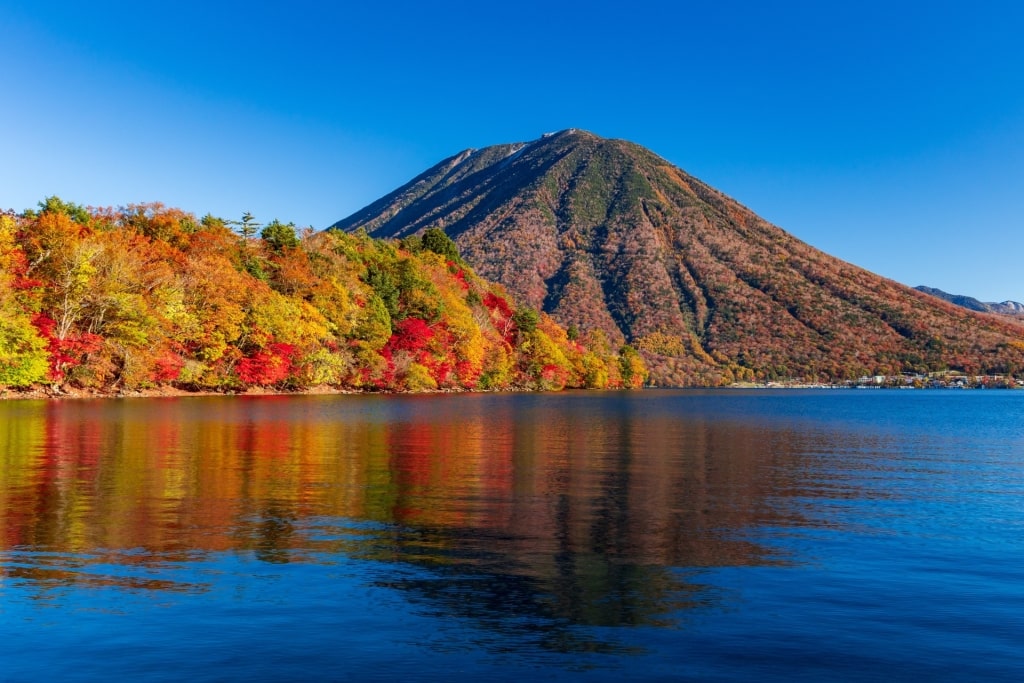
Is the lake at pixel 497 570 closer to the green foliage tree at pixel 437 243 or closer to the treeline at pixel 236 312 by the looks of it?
the treeline at pixel 236 312

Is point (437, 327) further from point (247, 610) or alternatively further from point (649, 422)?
point (247, 610)

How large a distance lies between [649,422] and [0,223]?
4884cm

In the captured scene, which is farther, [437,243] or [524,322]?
[437,243]

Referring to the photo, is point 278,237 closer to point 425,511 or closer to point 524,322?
point 524,322

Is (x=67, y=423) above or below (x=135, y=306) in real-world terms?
below

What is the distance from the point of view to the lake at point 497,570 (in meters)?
8.46

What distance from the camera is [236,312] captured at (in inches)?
3071

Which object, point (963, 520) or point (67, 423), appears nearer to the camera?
point (963, 520)

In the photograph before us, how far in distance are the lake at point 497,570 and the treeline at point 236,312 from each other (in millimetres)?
41518

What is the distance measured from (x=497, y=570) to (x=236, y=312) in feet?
234

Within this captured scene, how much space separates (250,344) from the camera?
84.8 metres

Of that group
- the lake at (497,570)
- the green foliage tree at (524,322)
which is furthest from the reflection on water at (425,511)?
the green foliage tree at (524,322)

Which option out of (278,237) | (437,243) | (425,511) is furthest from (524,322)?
(425,511)

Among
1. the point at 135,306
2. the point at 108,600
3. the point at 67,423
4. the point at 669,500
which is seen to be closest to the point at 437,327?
the point at 135,306
